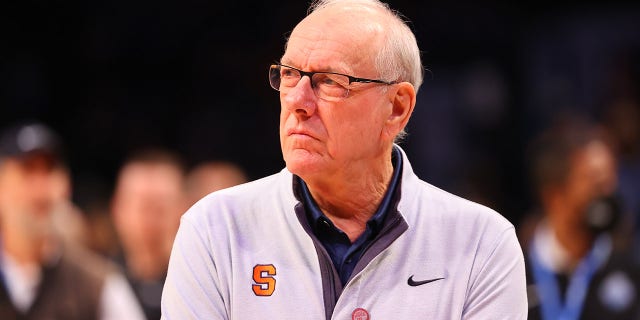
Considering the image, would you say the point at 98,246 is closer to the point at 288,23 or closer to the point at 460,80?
the point at 288,23

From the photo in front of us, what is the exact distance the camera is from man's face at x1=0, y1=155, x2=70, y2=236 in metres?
5.88

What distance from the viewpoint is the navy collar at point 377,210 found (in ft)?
10.2

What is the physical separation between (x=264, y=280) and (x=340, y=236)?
11.4 inches

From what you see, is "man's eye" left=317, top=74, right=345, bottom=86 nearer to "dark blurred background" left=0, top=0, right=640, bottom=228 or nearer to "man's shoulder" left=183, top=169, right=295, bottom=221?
"man's shoulder" left=183, top=169, right=295, bottom=221

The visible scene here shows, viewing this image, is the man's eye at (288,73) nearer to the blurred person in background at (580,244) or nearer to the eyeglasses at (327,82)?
the eyeglasses at (327,82)

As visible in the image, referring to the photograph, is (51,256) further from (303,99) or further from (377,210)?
(303,99)

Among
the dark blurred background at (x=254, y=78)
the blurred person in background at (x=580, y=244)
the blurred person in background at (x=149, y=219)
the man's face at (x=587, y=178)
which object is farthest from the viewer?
the dark blurred background at (x=254, y=78)

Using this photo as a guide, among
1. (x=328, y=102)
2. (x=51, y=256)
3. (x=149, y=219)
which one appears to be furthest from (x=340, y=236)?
(x=149, y=219)

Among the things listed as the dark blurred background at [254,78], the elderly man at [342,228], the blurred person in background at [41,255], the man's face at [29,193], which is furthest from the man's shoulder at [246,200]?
the dark blurred background at [254,78]

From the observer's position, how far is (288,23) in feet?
33.7

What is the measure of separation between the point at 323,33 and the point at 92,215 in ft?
22.4

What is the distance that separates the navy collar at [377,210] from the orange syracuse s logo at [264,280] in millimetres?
208

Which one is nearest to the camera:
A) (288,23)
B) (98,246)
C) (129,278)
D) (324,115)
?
(324,115)

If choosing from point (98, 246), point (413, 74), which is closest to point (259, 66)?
→ point (98, 246)
